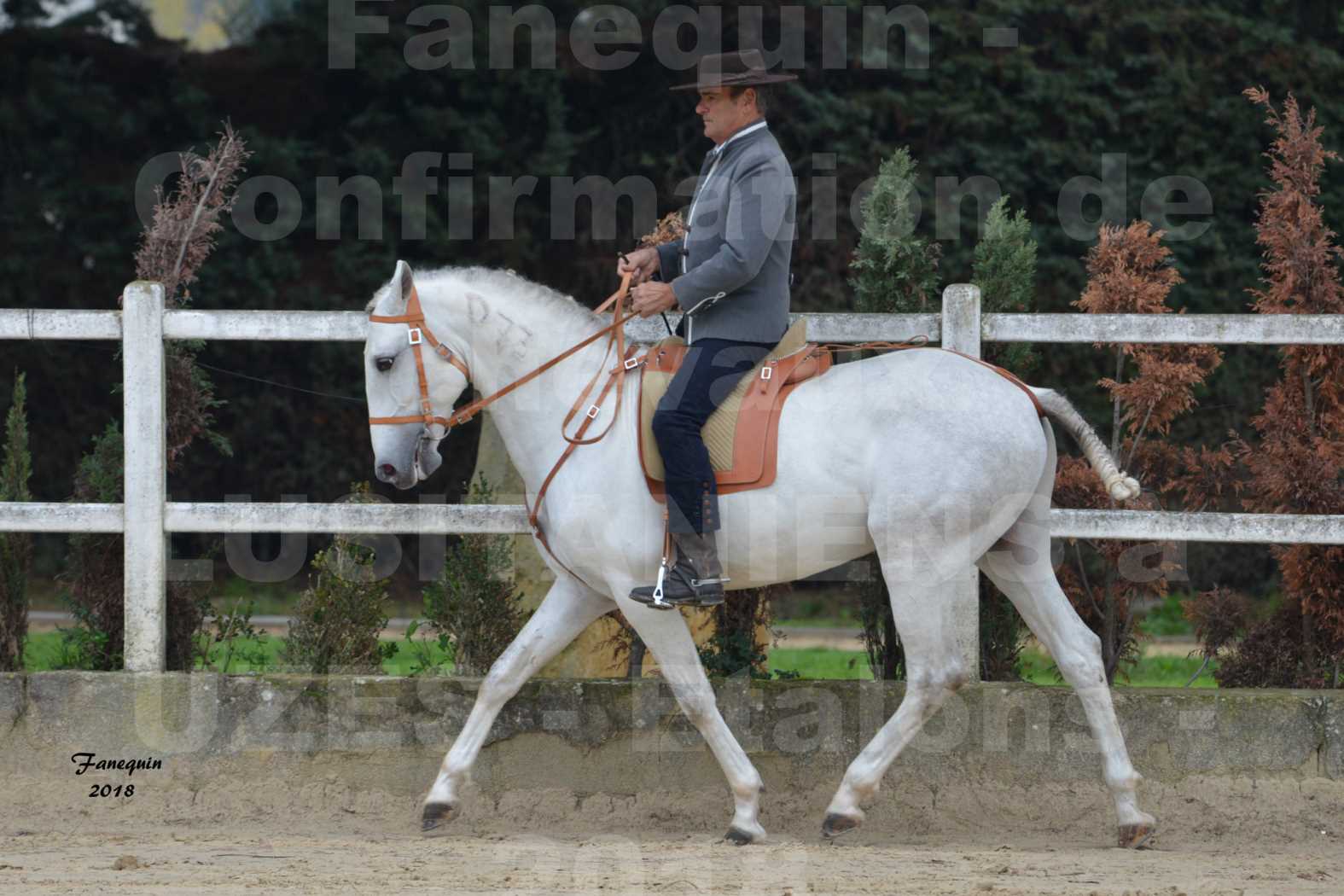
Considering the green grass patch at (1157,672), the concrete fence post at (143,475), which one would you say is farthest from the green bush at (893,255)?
the green grass patch at (1157,672)

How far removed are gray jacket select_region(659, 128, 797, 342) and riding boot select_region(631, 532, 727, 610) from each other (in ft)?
Answer: 2.52

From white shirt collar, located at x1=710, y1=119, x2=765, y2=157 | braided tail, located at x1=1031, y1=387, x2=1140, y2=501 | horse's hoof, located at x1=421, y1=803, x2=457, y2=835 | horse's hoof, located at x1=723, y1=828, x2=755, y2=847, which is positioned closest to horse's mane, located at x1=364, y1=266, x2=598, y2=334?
white shirt collar, located at x1=710, y1=119, x2=765, y2=157

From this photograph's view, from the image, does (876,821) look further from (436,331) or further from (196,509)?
(196,509)

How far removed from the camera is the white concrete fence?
6602mm

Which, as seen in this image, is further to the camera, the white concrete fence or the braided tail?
the white concrete fence

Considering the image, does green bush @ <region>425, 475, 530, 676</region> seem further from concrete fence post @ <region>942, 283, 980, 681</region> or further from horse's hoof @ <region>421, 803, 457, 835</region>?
concrete fence post @ <region>942, 283, 980, 681</region>

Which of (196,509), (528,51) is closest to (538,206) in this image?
(528,51)

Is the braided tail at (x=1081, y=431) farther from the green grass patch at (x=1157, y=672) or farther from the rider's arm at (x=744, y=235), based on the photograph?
the green grass patch at (x=1157, y=672)

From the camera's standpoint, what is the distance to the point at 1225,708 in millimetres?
6520

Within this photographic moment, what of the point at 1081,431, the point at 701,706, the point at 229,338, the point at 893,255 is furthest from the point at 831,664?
the point at 229,338

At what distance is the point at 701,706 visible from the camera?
6027 millimetres

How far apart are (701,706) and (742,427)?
1.03m

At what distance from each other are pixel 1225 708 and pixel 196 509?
4203 mm

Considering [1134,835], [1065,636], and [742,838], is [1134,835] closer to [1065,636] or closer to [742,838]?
[1065,636]
